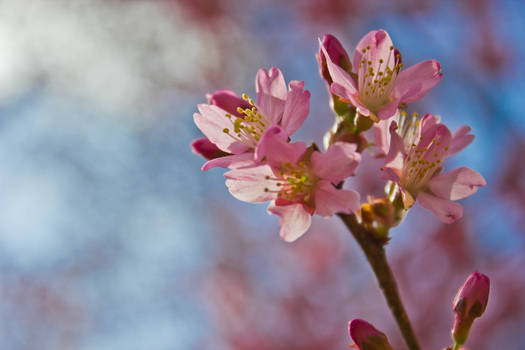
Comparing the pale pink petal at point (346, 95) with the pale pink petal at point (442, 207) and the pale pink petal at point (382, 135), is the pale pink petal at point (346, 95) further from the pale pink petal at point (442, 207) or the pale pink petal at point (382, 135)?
the pale pink petal at point (442, 207)

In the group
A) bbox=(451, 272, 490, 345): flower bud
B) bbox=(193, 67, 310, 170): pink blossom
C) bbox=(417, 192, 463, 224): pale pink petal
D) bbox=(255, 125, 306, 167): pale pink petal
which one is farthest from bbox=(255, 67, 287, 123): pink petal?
bbox=(451, 272, 490, 345): flower bud

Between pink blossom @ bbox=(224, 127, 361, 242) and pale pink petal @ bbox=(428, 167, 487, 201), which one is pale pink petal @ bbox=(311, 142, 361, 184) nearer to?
pink blossom @ bbox=(224, 127, 361, 242)

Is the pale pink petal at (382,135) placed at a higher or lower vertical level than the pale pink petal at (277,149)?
higher

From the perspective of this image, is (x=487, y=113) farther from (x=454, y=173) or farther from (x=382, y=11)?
(x=454, y=173)

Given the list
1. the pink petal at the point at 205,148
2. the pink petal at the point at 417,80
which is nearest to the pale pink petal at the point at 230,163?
the pink petal at the point at 205,148

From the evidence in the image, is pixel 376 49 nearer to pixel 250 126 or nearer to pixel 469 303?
pixel 250 126

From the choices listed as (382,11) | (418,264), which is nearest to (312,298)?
(418,264)
